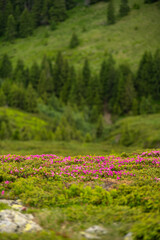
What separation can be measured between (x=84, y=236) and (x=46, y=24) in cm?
19041

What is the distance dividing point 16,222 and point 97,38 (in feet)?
463

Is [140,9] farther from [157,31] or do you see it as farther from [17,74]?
[17,74]

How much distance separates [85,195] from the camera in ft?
30.2

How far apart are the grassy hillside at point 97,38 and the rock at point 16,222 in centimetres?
10972

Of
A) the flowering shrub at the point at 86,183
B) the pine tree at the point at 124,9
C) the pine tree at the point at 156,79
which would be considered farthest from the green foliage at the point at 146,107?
the pine tree at the point at 124,9

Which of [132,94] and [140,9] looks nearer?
[132,94]

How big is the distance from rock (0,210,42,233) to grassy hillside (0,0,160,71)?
360 ft

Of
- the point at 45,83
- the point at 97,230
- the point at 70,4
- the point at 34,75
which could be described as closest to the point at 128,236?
the point at 97,230

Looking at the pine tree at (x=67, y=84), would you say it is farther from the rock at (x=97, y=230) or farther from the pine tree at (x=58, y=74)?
the rock at (x=97, y=230)

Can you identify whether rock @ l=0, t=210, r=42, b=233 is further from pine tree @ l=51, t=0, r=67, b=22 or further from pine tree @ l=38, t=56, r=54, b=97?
pine tree @ l=51, t=0, r=67, b=22

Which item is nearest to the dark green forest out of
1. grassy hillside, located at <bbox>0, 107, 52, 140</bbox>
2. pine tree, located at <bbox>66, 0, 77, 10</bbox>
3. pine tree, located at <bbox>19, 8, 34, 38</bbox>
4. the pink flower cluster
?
grassy hillside, located at <bbox>0, 107, 52, 140</bbox>

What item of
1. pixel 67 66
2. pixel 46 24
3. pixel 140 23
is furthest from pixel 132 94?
pixel 46 24

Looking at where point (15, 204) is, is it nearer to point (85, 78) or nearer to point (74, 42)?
point (85, 78)

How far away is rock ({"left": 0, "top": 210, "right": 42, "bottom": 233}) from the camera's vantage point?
6.70 metres
